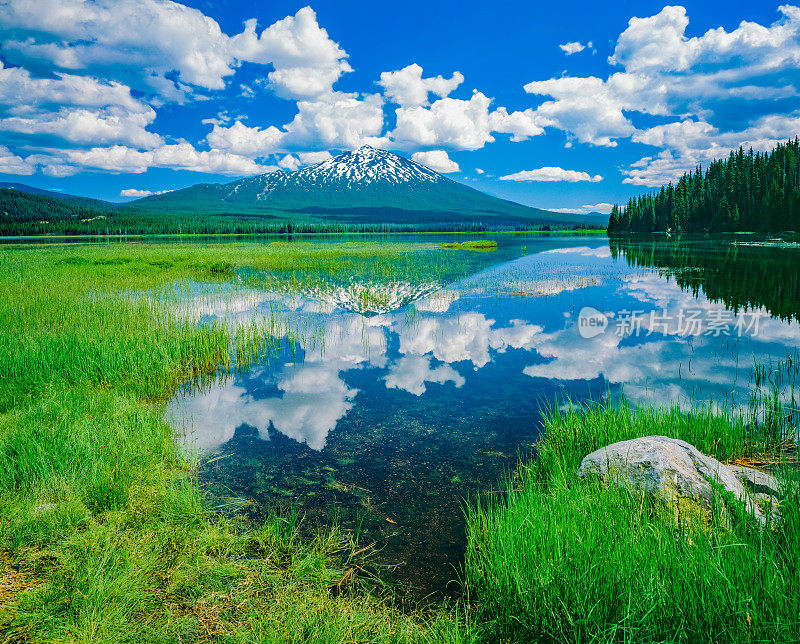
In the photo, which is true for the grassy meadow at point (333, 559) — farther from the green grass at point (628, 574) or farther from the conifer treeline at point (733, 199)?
the conifer treeline at point (733, 199)

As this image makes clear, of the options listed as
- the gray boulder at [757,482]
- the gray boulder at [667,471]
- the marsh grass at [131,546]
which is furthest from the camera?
the gray boulder at [757,482]

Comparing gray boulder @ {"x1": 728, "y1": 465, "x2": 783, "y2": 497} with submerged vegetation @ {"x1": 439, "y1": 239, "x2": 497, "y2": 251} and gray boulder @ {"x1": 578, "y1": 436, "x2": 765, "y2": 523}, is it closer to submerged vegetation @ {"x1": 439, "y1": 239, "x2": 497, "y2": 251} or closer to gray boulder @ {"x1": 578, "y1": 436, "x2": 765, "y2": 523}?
gray boulder @ {"x1": 578, "y1": 436, "x2": 765, "y2": 523}

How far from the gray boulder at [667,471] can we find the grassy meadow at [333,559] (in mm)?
316

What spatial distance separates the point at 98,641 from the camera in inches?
147

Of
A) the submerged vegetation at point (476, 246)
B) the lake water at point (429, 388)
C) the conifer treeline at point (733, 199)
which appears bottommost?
the lake water at point (429, 388)

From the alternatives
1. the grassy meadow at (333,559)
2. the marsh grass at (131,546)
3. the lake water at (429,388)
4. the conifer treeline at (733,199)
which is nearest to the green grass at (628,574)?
the grassy meadow at (333,559)

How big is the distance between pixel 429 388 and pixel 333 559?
6.76m

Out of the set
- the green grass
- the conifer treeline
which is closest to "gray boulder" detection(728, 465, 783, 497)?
the green grass

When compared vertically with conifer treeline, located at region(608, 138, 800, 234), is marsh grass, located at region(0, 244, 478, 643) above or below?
below

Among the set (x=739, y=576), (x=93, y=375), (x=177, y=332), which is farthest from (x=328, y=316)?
(x=739, y=576)

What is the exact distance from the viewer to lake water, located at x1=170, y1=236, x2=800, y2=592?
22.5ft

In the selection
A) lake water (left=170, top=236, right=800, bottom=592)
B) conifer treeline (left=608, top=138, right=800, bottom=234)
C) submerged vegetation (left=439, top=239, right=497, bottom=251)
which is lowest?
lake water (left=170, top=236, right=800, bottom=592)

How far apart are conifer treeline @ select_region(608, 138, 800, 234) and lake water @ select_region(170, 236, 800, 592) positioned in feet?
265

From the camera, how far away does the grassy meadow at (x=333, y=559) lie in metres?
3.60
